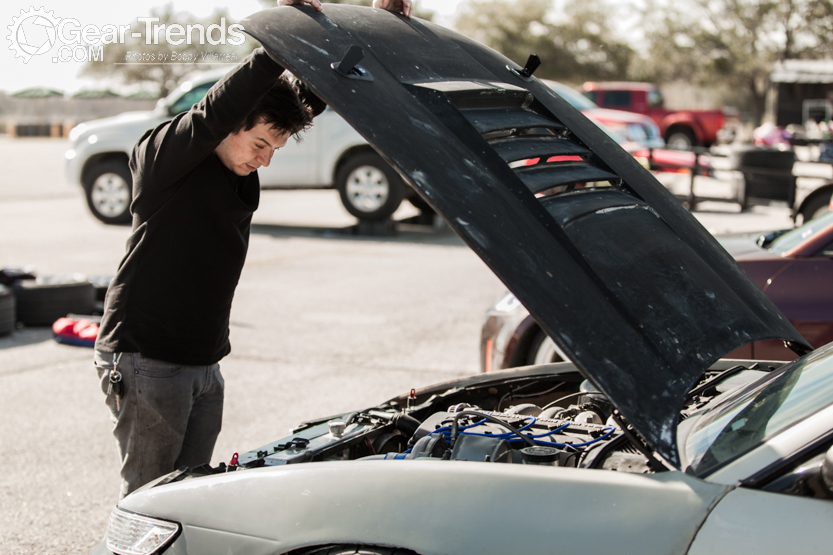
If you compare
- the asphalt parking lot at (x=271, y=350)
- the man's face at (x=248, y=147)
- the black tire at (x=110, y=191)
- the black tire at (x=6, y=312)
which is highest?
the man's face at (x=248, y=147)

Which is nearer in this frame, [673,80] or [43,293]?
[43,293]

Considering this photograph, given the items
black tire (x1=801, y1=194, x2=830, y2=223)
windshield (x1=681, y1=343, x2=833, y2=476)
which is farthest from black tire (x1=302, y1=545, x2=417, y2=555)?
black tire (x1=801, y1=194, x2=830, y2=223)

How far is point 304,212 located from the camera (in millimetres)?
15430

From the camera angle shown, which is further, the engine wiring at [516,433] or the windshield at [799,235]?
the windshield at [799,235]

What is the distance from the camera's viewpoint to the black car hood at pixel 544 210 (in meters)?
1.96

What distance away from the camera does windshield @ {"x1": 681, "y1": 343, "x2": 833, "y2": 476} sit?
6.51 ft

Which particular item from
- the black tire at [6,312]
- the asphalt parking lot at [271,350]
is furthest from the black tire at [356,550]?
the black tire at [6,312]

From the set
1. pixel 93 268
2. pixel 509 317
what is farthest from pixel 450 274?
pixel 509 317

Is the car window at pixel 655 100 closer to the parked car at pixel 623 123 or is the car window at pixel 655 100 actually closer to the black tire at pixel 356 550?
the parked car at pixel 623 123

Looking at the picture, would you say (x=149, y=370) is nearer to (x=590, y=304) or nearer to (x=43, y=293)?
(x=590, y=304)

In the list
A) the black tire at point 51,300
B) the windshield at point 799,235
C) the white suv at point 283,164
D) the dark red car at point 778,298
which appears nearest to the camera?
the dark red car at point 778,298

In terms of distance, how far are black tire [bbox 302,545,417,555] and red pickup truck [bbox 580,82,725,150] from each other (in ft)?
92.3

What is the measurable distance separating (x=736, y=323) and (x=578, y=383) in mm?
1165

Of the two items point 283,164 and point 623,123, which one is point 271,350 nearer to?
point 283,164
